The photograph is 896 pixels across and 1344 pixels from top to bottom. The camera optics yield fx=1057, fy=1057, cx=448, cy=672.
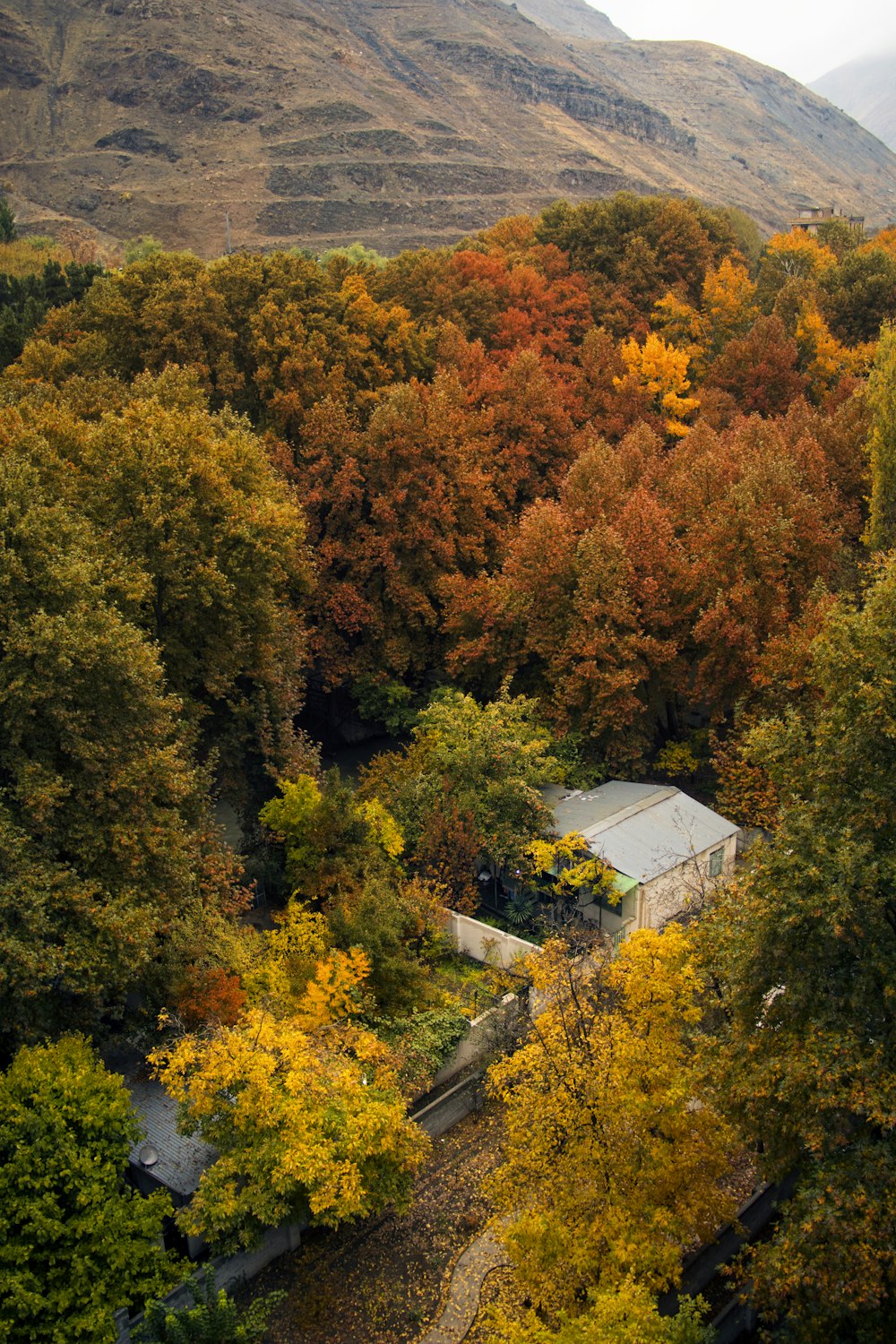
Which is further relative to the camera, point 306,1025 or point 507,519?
point 507,519

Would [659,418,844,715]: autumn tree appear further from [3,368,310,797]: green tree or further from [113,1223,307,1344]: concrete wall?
[113,1223,307,1344]: concrete wall

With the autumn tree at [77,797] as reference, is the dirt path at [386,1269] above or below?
below

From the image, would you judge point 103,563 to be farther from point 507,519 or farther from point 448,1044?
point 507,519

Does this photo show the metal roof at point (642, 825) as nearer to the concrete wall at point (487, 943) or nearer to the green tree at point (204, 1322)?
the concrete wall at point (487, 943)

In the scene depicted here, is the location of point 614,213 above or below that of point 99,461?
above

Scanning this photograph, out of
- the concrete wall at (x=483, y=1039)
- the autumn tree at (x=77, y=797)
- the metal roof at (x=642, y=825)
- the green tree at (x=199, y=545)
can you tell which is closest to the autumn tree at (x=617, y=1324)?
the concrete wall at (x=483, y=1039)

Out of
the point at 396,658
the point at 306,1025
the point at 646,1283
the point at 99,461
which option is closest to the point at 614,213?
the point at 396,658
